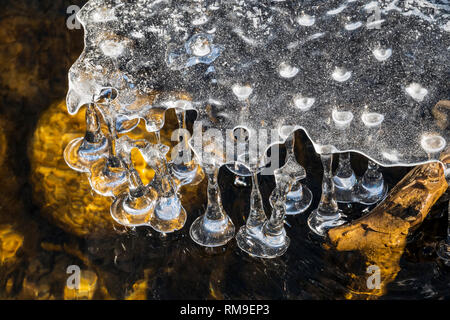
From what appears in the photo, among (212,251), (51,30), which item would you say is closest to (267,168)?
(212,251)

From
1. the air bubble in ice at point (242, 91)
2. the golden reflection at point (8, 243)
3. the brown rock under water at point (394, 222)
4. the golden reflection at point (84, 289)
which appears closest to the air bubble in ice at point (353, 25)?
the air bubble in ice at point (242, 91)

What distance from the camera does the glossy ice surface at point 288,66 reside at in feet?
3.85

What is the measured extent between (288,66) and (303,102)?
86 millimetres

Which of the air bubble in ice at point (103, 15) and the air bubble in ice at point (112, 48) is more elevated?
the air bubble in ice at point (103, 15)

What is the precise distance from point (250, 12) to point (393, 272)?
0.66 m

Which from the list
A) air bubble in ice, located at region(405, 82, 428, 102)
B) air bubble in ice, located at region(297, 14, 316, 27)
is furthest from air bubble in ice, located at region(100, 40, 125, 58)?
air bubble in ice, located at region(405, 82, 428, 102)

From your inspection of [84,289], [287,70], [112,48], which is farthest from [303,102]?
[84,289]

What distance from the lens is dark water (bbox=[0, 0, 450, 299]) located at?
1.29 m

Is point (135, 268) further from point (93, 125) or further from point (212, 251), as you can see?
point (93, 125)

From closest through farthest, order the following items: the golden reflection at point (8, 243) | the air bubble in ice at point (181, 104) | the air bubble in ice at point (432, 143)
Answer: the air bubble in ice at point (432, 143), the air bubble in ice at point (181, 104), the golden reflection at point (8, 243)

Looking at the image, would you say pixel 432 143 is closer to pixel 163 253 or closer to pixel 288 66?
pixel 288 66

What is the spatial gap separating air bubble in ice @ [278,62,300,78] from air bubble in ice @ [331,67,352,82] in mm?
79

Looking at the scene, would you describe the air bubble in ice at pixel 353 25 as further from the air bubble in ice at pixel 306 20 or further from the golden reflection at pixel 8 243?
the golden reflection at pixel 8 243

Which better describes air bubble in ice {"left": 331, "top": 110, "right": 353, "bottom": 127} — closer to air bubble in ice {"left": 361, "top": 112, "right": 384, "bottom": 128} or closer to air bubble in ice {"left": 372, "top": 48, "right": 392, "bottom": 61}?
air bubble in ice {"left": 361, "top": 112, "right": 384, "bottom": 128}
